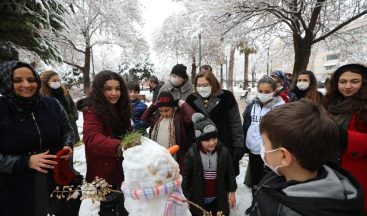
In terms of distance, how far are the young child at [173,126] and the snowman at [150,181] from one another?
1.62m

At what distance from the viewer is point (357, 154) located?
221 cm

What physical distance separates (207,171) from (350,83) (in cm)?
166

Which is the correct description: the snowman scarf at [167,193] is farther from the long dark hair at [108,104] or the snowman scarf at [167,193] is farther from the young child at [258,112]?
the young child at [258,112]

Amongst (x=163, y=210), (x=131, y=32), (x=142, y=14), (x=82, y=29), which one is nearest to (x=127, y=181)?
(x=163, y=210)

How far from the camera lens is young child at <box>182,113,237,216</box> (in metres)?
3.04

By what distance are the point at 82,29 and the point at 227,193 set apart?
17320 millimetres

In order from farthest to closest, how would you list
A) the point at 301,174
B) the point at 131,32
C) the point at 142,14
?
the point at 142,14
the point at 131,32
the point at 301,174

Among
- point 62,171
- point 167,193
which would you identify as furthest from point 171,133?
point 167,193

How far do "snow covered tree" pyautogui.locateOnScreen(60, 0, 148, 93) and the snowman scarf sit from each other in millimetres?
15435

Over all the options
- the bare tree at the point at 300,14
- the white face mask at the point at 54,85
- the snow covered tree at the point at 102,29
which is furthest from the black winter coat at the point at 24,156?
the snow covered tree at the point at 102,29

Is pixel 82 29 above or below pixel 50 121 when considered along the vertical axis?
above

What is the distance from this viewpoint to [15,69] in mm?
2326

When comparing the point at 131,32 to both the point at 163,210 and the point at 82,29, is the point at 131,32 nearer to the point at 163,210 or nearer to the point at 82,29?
the point at 82,29

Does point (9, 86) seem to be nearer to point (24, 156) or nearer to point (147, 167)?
point (24, 156)
